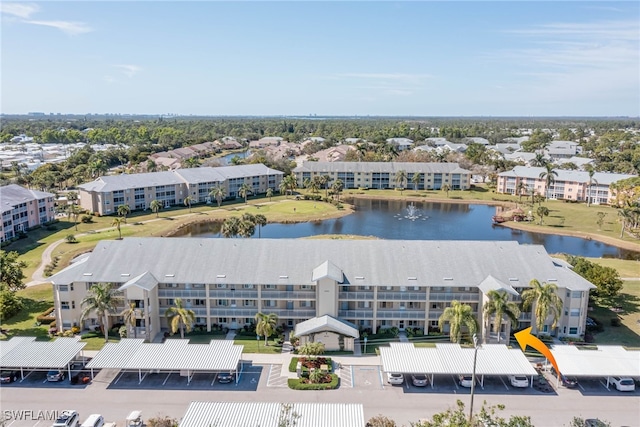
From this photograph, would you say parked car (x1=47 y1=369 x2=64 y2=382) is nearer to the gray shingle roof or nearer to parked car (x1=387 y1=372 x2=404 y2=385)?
the gray shingle roof

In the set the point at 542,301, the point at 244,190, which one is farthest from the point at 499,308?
the point at 244,190

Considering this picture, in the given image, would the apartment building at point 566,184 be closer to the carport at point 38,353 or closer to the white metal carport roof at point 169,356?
the white metal carport roof at point 169,356

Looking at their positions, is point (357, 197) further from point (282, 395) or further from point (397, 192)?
point (282, 395)

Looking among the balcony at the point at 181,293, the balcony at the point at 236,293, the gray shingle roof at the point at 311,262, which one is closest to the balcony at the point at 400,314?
the gray shingle roof at the point at 311,262

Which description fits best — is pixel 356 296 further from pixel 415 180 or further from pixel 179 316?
pixel 415 180

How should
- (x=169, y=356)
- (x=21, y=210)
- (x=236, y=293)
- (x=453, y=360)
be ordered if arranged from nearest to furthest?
(x=453, y=360) < (x=169, y=356) < (x=236, y=293) < (x=21, y=210)

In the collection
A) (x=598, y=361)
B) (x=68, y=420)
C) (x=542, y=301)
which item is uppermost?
(x=542, y=301)

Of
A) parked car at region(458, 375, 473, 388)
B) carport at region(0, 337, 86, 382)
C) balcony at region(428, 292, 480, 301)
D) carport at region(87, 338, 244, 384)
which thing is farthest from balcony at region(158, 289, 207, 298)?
parked car at region(458, 375, 473, 388)
